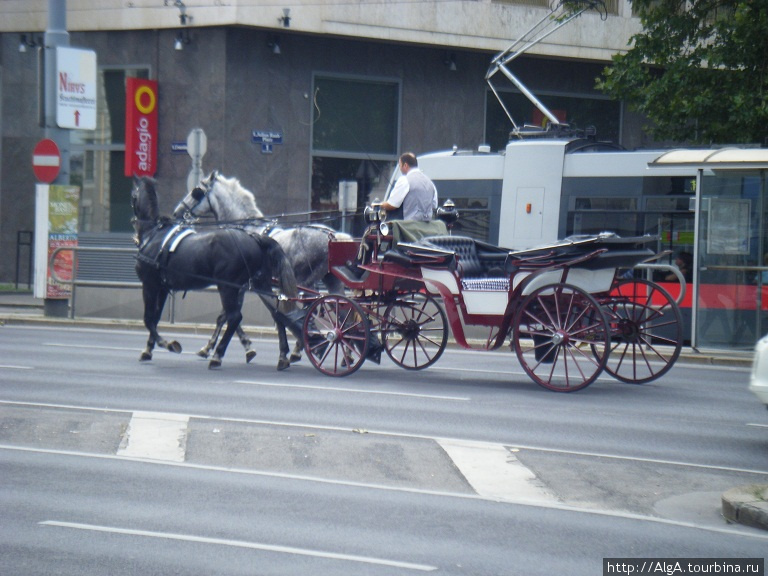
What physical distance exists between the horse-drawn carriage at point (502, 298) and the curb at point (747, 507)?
14.1ft

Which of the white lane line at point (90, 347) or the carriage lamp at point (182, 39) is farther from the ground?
the carriage lamp at point (182, 39)

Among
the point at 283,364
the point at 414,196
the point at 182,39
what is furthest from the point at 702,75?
the point at 182,39

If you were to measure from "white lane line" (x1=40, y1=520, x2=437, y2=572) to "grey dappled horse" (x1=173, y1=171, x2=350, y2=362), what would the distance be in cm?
773

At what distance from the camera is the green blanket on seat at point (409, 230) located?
12.6 meters

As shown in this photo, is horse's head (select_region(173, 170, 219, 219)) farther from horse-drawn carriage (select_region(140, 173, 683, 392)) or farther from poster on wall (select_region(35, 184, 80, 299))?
poster on wall (select_region(35, 184, 80, 299))

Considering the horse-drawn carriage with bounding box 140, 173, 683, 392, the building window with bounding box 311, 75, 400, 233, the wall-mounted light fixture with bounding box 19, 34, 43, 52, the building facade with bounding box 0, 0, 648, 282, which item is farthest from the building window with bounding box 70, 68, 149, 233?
the horse-drawn carriage with bounding box 140, 173, 683, 392

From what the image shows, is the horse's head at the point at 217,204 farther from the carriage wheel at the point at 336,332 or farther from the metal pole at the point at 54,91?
the metal pole at the point at 54,91

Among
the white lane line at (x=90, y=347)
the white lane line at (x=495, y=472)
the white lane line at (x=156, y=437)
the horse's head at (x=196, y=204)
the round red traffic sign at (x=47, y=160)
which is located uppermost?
the round red traffic sign at (x=47, y=160)

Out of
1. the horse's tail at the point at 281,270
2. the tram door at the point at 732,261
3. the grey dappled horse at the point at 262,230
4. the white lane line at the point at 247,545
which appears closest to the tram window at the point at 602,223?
the tram door at the point at 732,261

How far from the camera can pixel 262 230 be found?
14.9 m

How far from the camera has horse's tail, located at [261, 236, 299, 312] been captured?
13.5m

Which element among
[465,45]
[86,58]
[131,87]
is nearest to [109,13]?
[131,87]

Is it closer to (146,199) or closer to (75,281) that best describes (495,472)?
(146,199)

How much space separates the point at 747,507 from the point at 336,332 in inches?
264
